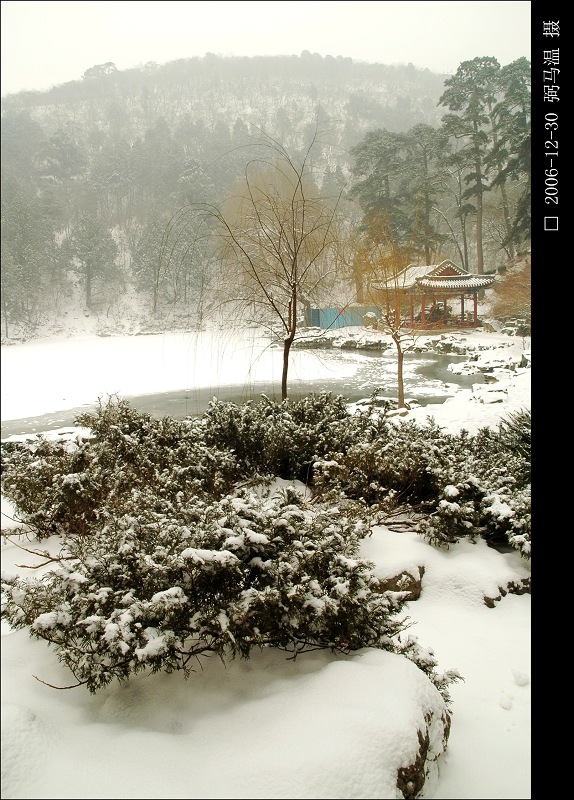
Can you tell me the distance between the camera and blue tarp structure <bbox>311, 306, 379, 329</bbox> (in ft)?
8.11

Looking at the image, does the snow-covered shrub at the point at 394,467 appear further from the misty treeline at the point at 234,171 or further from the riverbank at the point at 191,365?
the misty treeline at the point at 234,171

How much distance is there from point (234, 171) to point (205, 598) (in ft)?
5.83

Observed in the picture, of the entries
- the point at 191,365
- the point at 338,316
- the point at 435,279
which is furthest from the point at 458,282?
the point at 191,365

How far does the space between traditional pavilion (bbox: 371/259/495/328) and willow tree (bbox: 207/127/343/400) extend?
0.95ft

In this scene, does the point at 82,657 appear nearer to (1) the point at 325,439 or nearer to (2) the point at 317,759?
(2) the point at 317,759

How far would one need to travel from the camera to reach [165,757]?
4.13 ft

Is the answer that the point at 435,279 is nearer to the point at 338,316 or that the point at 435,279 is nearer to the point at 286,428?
the point at 338,316

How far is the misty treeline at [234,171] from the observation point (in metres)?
2.18

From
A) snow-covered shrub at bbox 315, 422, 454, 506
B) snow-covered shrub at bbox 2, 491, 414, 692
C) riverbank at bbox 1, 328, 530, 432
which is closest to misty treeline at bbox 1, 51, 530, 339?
riverbank at bbox 1, 328, 530, 432

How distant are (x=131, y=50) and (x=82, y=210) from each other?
611 mm

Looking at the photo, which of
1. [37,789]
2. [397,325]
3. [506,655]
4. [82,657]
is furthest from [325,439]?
[37,789]

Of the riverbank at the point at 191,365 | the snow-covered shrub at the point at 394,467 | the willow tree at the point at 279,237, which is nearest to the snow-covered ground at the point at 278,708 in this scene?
the riverbank at the point at 191,365

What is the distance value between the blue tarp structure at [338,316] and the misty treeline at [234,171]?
2.1 inches

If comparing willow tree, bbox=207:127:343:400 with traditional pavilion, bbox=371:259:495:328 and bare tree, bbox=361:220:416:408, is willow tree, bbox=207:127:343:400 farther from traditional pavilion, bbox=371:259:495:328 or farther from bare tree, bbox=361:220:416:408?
traditional pavilion, bbox=371:259:495:328
